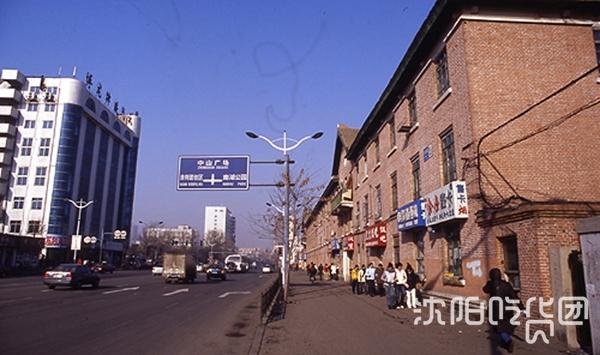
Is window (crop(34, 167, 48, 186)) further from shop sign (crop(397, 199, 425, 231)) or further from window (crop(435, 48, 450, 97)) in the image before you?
window (crop(435, 48, 450, 97))

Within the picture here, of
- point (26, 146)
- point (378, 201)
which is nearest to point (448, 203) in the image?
point (378, 201)

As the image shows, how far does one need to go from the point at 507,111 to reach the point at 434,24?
4590 mm

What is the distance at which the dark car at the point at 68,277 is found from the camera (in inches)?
1029

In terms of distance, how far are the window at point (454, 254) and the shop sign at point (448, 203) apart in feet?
2.64

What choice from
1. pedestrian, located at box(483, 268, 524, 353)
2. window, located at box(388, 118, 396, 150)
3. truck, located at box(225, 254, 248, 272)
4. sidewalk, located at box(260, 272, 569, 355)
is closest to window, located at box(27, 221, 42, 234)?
truck, located at box(225, 254, 248, 272)

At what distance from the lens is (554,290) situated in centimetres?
1055

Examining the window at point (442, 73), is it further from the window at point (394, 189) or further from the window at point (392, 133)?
the window at point (394, 189)

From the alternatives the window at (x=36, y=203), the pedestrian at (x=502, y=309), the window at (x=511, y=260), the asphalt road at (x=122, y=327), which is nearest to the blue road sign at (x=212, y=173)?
→ the asphalt road at (x=122, y=327)

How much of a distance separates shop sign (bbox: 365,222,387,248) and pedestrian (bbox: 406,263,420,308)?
826 centimetres

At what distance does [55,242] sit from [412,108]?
239 feet

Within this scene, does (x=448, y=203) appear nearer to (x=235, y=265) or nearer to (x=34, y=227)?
(x=235, y=265)

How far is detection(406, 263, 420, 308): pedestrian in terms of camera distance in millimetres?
17172

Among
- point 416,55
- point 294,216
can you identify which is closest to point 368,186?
point 294,216

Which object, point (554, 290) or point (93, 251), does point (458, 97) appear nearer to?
point (554, 290)
